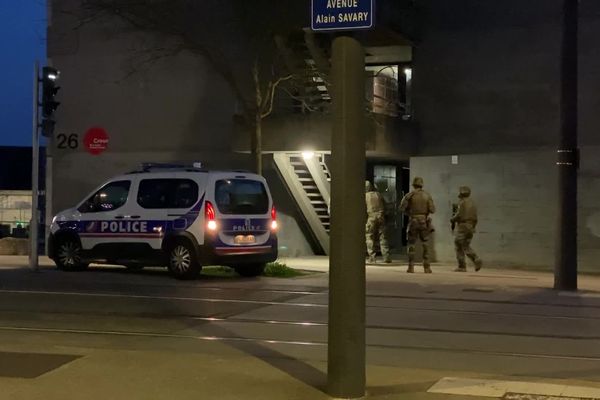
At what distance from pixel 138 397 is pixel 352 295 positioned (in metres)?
1.97

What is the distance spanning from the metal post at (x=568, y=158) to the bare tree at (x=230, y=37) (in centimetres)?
616

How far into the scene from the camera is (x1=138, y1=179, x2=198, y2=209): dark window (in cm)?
1520

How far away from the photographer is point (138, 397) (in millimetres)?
6695

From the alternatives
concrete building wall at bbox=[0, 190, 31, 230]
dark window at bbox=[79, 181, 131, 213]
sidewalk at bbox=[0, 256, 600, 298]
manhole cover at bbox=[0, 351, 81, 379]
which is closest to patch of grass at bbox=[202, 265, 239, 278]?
sidewalk at bbox=[0, 256, 600, 298]

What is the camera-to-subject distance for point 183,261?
1527 centimetres

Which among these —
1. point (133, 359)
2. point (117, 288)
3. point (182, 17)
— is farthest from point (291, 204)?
point (133, 359)

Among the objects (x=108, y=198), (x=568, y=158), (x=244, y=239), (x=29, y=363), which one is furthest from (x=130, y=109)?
(x=29, y=363)

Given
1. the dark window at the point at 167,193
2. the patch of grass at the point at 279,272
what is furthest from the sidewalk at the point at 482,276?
the dark window at the point at 167,193

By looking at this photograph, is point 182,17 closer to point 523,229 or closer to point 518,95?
point 518,95

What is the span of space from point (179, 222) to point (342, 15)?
371 inches

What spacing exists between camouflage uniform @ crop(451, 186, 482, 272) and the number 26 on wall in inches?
432

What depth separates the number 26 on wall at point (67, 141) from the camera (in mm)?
22719

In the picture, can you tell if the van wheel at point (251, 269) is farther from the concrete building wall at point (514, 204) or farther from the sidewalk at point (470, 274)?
the concrete building wall at point (514, 204)

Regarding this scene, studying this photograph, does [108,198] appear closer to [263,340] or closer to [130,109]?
[130,109]
